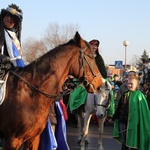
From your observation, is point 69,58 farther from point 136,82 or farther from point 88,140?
point 88,140

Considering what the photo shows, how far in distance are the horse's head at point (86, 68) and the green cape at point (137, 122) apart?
175 cm

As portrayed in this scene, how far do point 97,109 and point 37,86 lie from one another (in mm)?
3689

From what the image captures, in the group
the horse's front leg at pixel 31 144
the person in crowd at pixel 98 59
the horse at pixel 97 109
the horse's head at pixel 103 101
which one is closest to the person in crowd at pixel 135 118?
the horse at pixel 97 109

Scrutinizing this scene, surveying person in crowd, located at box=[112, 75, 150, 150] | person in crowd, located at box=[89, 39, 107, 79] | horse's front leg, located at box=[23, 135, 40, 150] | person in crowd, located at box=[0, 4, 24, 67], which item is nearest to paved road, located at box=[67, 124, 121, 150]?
person in crowd, located at box=[89, 39, 107, 79]

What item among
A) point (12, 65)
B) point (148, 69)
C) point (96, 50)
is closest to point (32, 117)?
point (12, 65)

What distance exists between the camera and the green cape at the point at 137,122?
659 centimetres

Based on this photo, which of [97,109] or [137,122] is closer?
[137,122]

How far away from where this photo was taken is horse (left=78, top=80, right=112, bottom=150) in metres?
8.48

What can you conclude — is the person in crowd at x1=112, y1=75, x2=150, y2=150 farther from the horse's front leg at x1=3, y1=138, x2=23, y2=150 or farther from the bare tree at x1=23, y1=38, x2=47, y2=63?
the bare tree at x1=23, y1=38, x2=47, y2=63

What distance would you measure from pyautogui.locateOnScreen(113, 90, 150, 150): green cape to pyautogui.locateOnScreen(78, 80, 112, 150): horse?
146 cm

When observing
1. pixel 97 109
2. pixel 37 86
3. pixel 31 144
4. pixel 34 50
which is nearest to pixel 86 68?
pixel 37 86

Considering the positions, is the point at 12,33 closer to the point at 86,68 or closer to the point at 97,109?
the point at 86,68

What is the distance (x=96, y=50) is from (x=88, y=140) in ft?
11.2

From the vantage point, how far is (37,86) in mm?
5086
